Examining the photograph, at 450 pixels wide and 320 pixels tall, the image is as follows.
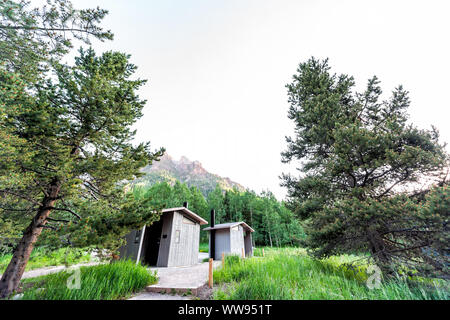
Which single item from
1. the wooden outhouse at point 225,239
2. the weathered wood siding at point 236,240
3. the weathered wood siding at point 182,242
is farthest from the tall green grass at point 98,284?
the weathered wood siding at point 236,240

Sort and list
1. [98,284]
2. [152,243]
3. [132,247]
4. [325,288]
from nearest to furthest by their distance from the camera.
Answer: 1. [325,288]
2. [98,284]
3. [132,247]
4. [152,243]

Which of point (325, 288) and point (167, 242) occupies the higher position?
point (167, 242)

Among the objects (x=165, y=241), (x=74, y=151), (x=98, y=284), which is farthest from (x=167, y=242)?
(x=74, y=151)

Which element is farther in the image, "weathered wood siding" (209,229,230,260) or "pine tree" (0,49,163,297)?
"weathered wood siding" (209,229,230,260)

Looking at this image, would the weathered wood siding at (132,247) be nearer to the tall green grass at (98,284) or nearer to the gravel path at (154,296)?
the tall green grass at (98,284)

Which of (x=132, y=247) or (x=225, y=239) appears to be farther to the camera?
(x=225, y=239)

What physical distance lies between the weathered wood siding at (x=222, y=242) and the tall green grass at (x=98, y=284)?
10515 millimetres

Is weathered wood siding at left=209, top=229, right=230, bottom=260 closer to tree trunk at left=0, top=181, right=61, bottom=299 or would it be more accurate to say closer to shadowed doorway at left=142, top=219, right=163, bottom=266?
shadowed doorway at left=142, top=219, right=163, bottom=266

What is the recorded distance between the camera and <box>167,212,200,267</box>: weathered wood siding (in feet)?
31.8

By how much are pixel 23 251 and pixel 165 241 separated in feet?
21.9

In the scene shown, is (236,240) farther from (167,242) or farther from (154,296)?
(154,296)

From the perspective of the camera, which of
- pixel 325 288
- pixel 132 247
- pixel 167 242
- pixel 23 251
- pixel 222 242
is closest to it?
pixel 325 288

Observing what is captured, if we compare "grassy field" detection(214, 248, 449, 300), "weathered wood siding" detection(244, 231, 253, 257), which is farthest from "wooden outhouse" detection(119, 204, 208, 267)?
"weathered wood siding" detection(244, 231, 253, 257)

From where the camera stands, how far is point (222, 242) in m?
15.5
